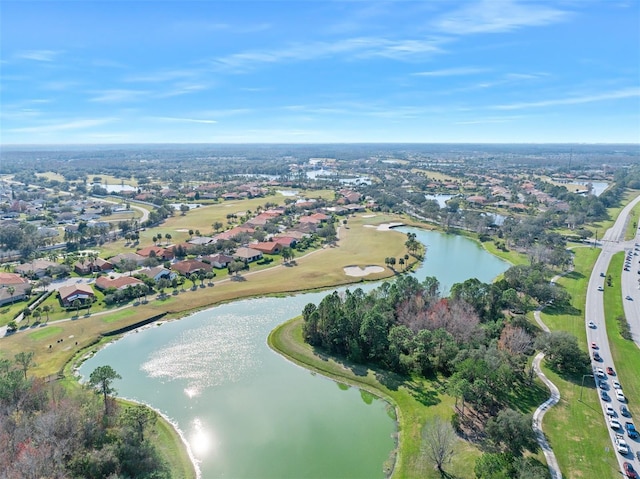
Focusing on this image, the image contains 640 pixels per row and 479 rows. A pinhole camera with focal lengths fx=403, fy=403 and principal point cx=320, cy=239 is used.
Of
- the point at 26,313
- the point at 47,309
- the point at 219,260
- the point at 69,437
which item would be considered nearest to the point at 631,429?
the point at 69,437

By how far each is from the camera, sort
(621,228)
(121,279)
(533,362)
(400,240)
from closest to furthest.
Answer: (533,362), (121,279), (400,240), (621,228)

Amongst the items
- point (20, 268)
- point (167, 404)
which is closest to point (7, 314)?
point (20, 268)

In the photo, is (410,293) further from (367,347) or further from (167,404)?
(167,404)

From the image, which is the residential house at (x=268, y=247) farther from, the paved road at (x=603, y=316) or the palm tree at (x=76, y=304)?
the paved road at (x=603, y=316)

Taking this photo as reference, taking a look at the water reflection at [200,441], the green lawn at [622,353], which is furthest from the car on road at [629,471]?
the water reflection at [200,441]

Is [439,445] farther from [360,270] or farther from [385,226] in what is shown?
[385,226]
